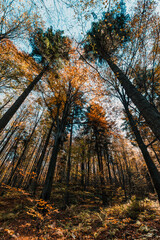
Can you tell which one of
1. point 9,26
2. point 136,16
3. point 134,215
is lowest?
point 134,215

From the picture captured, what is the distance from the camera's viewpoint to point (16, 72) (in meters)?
8.09

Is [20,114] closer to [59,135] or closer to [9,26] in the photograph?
[9,26]

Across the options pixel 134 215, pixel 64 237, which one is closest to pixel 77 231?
pixel 64 237

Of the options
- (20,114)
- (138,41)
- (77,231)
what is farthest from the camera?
(20,114)

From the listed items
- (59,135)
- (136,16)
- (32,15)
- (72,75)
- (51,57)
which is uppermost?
(51,57)

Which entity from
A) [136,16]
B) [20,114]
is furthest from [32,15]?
[20,114]

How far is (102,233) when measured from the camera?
2.92 metres

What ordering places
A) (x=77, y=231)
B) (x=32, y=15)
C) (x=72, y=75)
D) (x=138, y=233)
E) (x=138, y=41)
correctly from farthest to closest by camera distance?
1. (x=72, y=75)
2. (x=32, y=15)
3. (x=138, y=41)
4. (x=77, y=231)
5. (x=138, y=233)

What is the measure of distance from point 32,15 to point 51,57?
300 cm

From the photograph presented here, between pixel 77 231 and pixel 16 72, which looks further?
pixel 16 72

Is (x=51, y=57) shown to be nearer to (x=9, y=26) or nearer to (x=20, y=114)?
(x=9, y=26)

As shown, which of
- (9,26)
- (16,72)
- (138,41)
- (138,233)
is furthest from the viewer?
(16,72)

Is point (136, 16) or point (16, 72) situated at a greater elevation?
point (16, 72)

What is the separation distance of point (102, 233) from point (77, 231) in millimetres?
835
